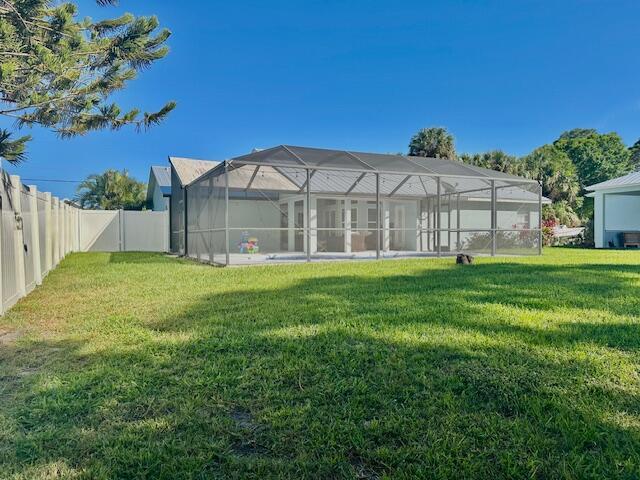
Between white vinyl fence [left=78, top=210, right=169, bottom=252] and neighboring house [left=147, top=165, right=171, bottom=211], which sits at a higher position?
neighboring house [left=147, top=165, right=171, bottom=211]

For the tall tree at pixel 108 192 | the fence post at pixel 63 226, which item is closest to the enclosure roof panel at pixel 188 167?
the fence post at pixel 63 226

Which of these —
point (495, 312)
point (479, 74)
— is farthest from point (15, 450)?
point (479, 74)

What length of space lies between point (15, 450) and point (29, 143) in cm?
836

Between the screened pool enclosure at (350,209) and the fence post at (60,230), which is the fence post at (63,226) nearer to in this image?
the fence post at (60,230)

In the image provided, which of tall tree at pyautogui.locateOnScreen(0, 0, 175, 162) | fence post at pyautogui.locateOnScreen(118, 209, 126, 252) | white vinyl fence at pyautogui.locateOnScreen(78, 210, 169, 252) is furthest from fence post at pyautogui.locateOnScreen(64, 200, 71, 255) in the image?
tall tree at pyautogui.locateOnScreen(0, 0, 175, 162)

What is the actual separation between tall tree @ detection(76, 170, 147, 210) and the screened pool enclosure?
32.4ft

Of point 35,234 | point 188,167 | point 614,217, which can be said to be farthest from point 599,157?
point 35,234

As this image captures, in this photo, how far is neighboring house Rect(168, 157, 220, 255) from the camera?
1544 cm

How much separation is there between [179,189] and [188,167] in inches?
52.2

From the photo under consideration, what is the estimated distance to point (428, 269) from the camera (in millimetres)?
9031

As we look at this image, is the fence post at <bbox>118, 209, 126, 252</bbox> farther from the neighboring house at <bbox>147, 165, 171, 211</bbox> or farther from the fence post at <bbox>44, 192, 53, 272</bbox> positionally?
the fence post at <bbox>44, 192, 53, 272</bbox>

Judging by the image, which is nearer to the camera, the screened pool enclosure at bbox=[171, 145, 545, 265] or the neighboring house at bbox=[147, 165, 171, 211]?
the screened pool enclosure at bbox=[171, 145, 545, 265]

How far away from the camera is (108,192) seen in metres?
25.2

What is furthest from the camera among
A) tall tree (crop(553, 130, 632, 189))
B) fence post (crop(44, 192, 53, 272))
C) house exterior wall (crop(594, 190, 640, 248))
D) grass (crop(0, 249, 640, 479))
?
tall tree (crop(553, 130, 632, 189))
